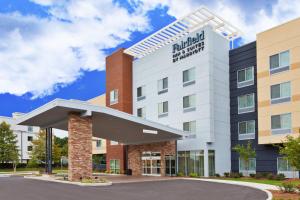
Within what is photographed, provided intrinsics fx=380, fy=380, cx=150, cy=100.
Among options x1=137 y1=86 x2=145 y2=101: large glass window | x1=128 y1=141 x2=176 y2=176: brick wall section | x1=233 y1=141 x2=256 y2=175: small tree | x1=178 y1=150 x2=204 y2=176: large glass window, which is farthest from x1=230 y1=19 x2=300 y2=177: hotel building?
x1=137 y1=86 x2=145 y2=101: large glass window

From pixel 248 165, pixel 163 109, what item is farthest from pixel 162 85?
pixel 248 165

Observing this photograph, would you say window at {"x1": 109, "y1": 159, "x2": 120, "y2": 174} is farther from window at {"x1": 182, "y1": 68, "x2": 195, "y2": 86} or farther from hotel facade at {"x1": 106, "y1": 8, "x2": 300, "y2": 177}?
window at {"x1": 182, "y1": 68, "x2": 195, "y2": 86}

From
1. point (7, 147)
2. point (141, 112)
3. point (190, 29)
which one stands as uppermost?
point (190, 29)

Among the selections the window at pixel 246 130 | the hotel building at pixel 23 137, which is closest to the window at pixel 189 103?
the window at pixel 246 130

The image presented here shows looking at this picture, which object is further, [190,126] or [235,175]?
[190,126]

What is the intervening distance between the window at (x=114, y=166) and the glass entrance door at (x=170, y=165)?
10227mm

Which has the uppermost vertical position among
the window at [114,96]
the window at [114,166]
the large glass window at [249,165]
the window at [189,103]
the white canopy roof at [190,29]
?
the white canopy roof at [190,29]

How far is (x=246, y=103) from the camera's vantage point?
1467 inches

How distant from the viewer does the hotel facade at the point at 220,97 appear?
109 ft

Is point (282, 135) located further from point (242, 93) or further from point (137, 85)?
point (137, 85)

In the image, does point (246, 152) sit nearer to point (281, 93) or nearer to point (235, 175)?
point (235, 175)

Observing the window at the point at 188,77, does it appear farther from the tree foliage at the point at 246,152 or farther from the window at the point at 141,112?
the window at the point at 141,112

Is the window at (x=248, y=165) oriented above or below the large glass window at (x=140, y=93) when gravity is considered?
below

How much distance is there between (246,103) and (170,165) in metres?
10.4
